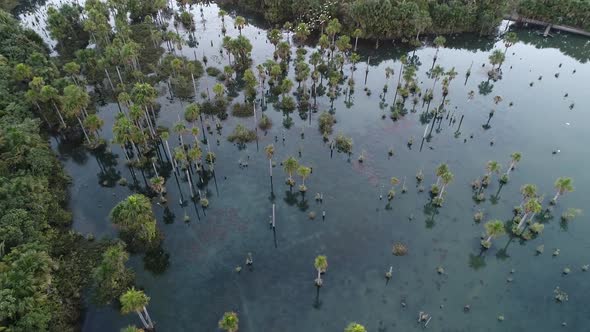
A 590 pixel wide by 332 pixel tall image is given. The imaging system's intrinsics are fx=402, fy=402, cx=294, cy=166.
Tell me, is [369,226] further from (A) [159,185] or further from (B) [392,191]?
(A) [159,185]

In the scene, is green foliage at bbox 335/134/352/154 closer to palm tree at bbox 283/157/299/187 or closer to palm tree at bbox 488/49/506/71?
palm tree at bbox 283/157/299/187

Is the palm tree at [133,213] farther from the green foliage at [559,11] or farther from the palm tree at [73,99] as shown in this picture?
the green foliage at [559,11]

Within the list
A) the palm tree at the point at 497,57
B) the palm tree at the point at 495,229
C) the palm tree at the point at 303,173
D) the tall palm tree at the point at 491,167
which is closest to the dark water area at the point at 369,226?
the palm tree at the point at 303,173

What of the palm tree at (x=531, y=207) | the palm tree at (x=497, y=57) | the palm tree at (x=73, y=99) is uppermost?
the palm tree at (x=73, y=99)

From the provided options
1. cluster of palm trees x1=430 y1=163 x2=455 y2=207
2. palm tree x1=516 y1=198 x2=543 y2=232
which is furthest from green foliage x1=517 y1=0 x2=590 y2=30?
palm tree x1=516 y1=198 x2=543 y2=232

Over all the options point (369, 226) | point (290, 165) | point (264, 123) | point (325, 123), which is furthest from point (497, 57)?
point (290, 165)

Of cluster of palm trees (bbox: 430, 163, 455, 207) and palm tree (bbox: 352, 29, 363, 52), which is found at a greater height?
palm tree (bbox: 352, 29, 363, 52)

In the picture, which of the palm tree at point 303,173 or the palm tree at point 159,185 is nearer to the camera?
the palm tree at point 159,185

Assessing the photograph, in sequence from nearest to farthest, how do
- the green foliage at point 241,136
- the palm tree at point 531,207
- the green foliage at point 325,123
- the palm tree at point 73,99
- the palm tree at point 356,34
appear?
the palm tree at point 531,207 < the palm tree at point 73,99 < the green foliage at point 241,136 < the green foliage at point 325,123 < the palm tree at point 356,34

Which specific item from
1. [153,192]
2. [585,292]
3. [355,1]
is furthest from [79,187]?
[355,1]

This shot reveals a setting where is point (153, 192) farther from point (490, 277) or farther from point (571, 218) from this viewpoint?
point (571, 218)
